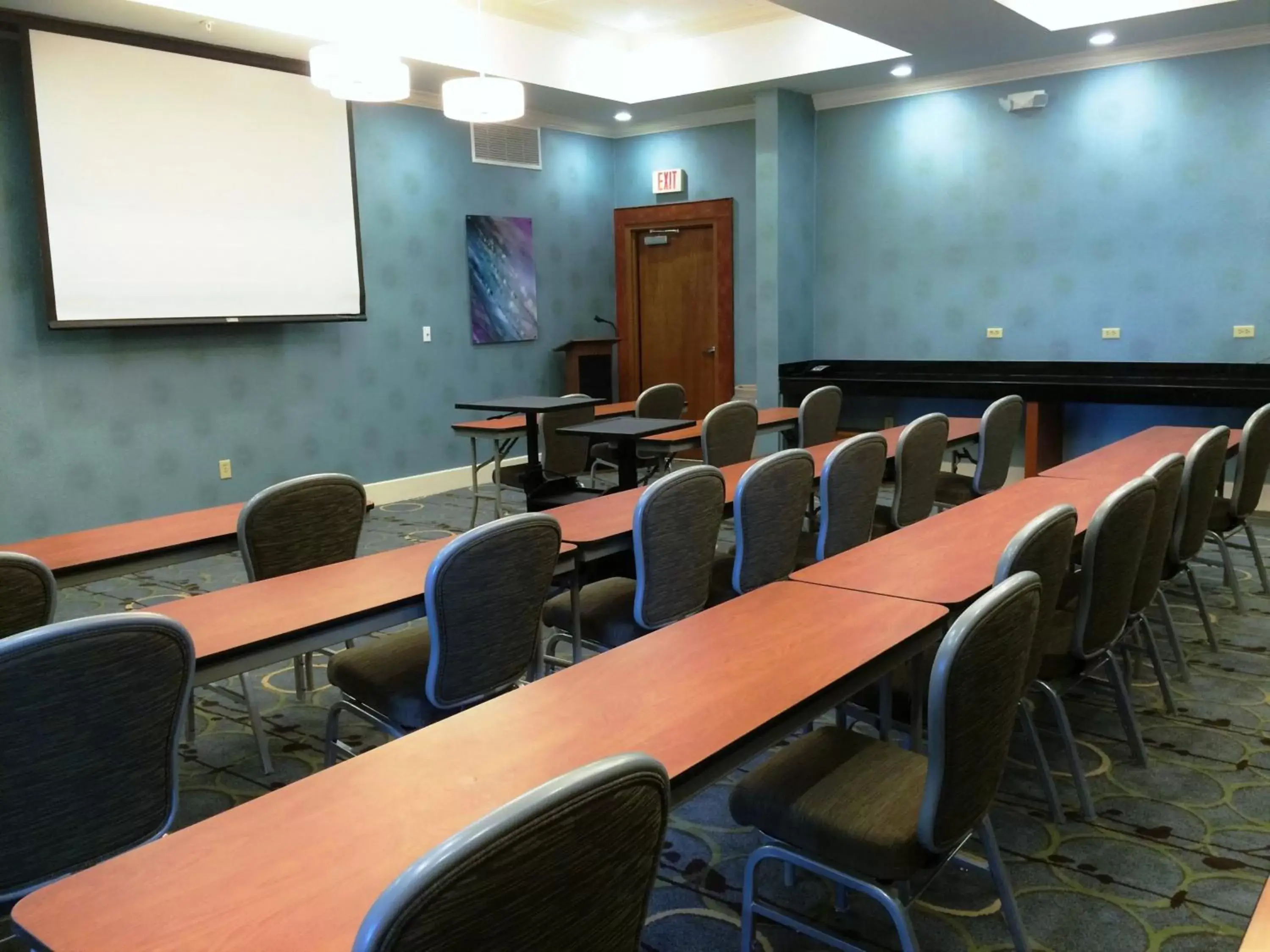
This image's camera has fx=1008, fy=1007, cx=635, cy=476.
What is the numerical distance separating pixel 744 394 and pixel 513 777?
7277 millimetres

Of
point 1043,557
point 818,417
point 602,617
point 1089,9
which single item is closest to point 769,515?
point 602,617

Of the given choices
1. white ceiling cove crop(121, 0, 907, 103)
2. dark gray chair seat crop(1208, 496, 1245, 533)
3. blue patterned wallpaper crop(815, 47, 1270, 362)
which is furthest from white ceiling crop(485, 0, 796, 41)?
dark gray chair seat crop(1208, 496, 1245, 533)

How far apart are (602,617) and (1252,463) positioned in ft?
9.34

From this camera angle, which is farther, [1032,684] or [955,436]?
[955,436]

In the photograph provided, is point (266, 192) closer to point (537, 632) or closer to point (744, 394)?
point (744, 394)

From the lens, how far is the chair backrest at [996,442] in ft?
15.9

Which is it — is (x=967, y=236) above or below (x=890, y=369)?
above

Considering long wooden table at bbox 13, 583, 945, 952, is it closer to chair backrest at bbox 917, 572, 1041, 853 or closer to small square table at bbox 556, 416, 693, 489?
chair backrest at bbox 917, 572, 1041, 853

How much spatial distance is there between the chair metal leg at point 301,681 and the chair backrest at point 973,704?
2.62 m

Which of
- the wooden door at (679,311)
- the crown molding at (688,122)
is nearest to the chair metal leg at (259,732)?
the wooden door at (679,311)

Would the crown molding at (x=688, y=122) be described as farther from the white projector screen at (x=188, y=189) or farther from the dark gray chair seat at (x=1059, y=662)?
the dark gray chair seat at (x=1059, y=662)

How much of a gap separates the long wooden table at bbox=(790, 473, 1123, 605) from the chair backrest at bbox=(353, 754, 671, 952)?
1357 millimetres

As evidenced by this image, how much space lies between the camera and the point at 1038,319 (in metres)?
7.23

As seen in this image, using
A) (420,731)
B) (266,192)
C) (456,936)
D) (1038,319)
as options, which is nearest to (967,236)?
(1038,319)
